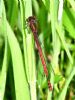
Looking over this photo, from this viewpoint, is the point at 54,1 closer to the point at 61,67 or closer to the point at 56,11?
the point at 56,11

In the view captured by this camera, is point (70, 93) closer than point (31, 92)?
No

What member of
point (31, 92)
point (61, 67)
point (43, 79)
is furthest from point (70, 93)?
point (31, 92)

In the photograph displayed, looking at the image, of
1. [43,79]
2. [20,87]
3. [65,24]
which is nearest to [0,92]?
[20,87]

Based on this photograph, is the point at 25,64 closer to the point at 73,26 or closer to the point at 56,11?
the point at 56,11

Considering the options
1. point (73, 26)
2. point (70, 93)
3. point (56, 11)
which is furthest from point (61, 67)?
point (56, 11)

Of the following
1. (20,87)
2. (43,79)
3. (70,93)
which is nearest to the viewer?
(20,87)

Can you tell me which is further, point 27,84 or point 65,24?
point 65,24

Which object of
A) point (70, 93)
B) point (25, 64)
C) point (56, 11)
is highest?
point (56, 11)

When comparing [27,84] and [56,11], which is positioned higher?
[56,11]

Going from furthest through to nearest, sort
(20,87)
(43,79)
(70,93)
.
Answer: (70,93) < (43,79) < (20,87)
